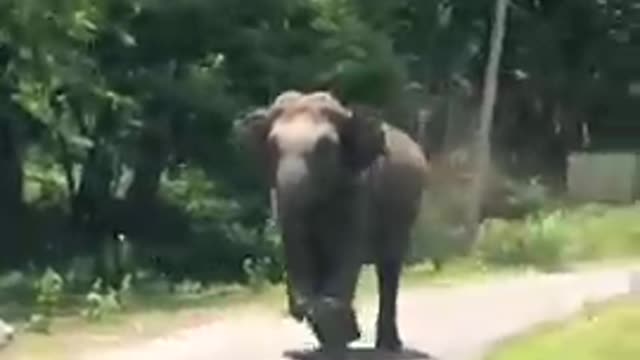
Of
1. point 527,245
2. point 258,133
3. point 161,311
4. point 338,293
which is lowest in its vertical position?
point 338,293

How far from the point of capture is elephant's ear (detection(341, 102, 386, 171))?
15.3 m

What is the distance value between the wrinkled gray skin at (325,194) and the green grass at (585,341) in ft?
6.22

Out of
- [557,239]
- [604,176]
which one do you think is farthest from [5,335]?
[604,176]

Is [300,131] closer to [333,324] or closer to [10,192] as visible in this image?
[333,324]

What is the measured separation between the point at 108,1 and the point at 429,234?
679cm

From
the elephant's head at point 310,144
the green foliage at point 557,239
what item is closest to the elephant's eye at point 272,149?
the elephant's head at point 310,144

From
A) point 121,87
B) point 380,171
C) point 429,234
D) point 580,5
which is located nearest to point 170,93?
point 121,87

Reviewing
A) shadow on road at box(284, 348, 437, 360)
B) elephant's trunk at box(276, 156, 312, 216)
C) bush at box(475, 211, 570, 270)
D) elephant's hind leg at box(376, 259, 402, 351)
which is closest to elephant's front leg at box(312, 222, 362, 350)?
shadow on road at box(284, 348, 437, 360)

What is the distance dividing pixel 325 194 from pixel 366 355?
1.53 metres

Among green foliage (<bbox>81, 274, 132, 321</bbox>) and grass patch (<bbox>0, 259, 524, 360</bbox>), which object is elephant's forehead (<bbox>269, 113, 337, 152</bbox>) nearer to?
grass patch (<bbox>0, 259, 524, 360</bbox>)

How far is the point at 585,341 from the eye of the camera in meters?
17.7

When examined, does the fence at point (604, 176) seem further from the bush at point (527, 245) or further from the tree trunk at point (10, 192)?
the tree trunk at point (10, 192)

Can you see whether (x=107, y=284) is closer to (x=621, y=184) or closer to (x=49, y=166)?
(x=49, y=166)

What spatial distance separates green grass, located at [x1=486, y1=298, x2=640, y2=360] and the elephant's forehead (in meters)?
2.93
